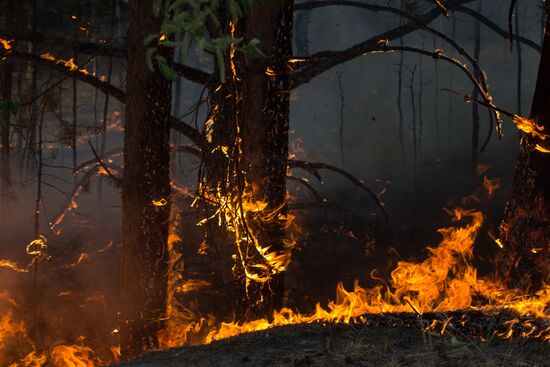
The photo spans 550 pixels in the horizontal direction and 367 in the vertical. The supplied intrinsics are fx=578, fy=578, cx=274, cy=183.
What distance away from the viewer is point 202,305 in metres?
13.3

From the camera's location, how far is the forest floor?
3.65 meters

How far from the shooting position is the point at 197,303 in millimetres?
13352

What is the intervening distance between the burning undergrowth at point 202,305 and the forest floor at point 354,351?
20cm

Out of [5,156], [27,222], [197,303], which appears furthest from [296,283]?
[27,222]

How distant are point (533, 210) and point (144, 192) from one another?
16.4 feet

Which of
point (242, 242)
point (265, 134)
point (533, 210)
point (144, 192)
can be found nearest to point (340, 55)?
point (265, 134)

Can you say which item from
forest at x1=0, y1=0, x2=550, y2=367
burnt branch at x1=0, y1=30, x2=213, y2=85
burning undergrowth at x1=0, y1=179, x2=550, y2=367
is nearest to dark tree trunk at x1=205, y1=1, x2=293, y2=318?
forest at x1=0, y1=0, x2=550, y2=367

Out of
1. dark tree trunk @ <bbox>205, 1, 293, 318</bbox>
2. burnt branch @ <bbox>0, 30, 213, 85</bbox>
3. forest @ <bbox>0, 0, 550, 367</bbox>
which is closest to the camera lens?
forest @ <bbox>0, 0, 550, 367</bbox>

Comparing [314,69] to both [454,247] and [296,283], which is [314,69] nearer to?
[454,247]

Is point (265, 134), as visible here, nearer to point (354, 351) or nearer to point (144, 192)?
point (144, 192)

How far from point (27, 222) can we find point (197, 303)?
44.7 feet

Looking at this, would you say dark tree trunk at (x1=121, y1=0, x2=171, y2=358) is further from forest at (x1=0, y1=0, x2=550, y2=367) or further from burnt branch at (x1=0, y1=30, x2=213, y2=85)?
burnt branch at (x1=0, y1=30, x2=213, y2=85)

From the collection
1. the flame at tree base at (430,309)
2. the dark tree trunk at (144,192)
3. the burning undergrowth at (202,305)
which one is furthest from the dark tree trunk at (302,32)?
the dark tree trunk at (144,192)

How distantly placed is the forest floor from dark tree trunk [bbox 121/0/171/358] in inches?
114
